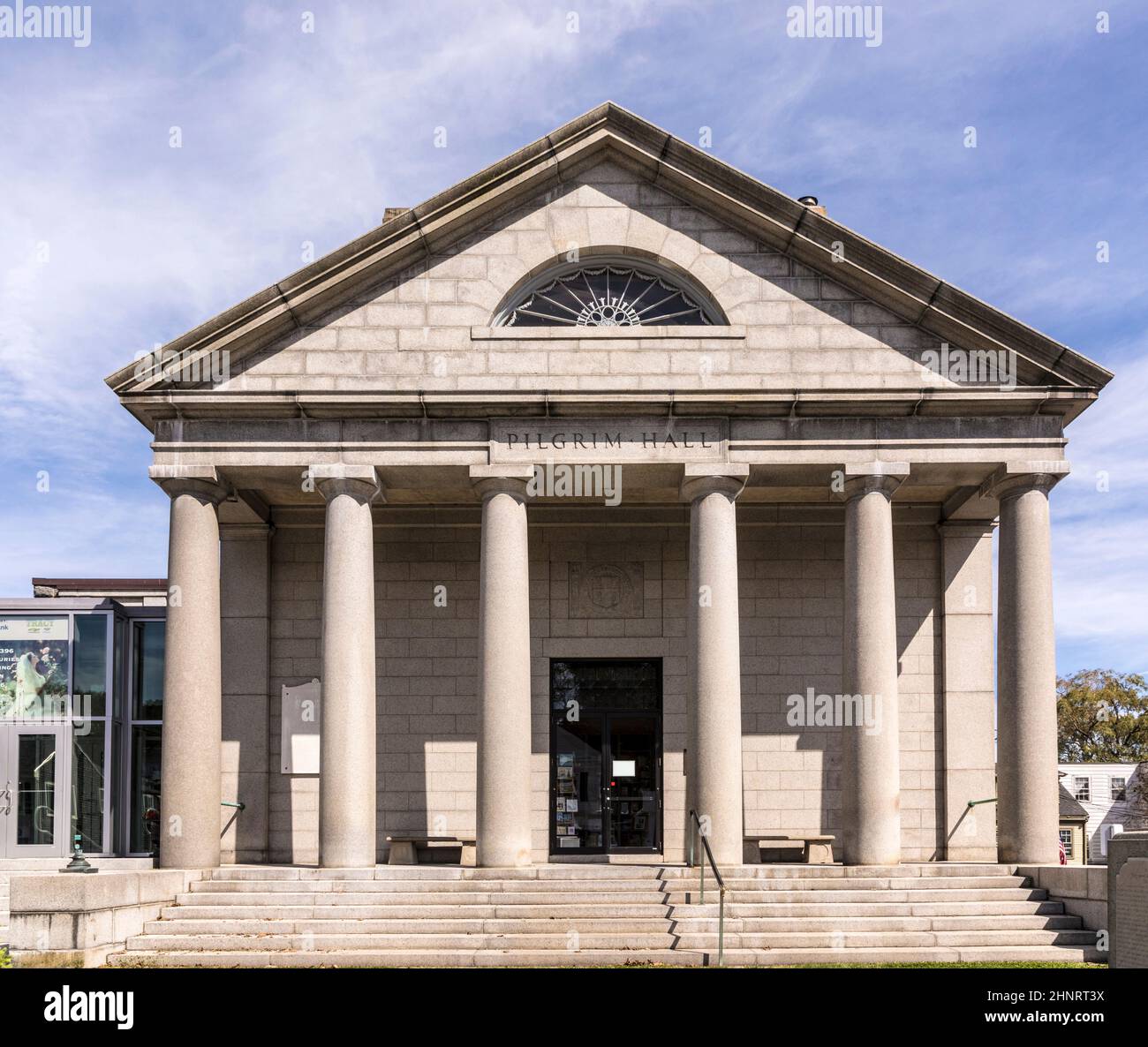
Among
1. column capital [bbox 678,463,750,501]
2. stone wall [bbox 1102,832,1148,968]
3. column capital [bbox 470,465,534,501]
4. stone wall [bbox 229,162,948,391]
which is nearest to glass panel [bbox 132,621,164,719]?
stone wall [bbox 229,162,948,391]

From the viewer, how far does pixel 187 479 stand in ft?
67.7

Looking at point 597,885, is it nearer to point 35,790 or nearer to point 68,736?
point 68,736

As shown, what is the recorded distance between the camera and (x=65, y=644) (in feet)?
83.4

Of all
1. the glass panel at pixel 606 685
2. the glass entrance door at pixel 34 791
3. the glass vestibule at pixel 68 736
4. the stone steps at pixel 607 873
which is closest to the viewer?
the stone steps at pixel 607 873

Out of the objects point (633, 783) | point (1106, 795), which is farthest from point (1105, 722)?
point (633, 783)

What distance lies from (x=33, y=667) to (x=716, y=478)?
46.1 ft

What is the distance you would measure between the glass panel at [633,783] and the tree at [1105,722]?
5661 cm

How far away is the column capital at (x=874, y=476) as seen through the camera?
2055 centimetres

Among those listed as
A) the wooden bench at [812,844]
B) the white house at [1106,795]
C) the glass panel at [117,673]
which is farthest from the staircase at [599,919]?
the white house at [1106,795]

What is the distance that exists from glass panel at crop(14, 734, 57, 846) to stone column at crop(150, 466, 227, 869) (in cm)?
594

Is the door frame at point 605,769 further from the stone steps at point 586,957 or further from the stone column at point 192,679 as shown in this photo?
the stone steps at point 586,957

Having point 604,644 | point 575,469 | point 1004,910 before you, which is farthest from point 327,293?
point 1004,910
